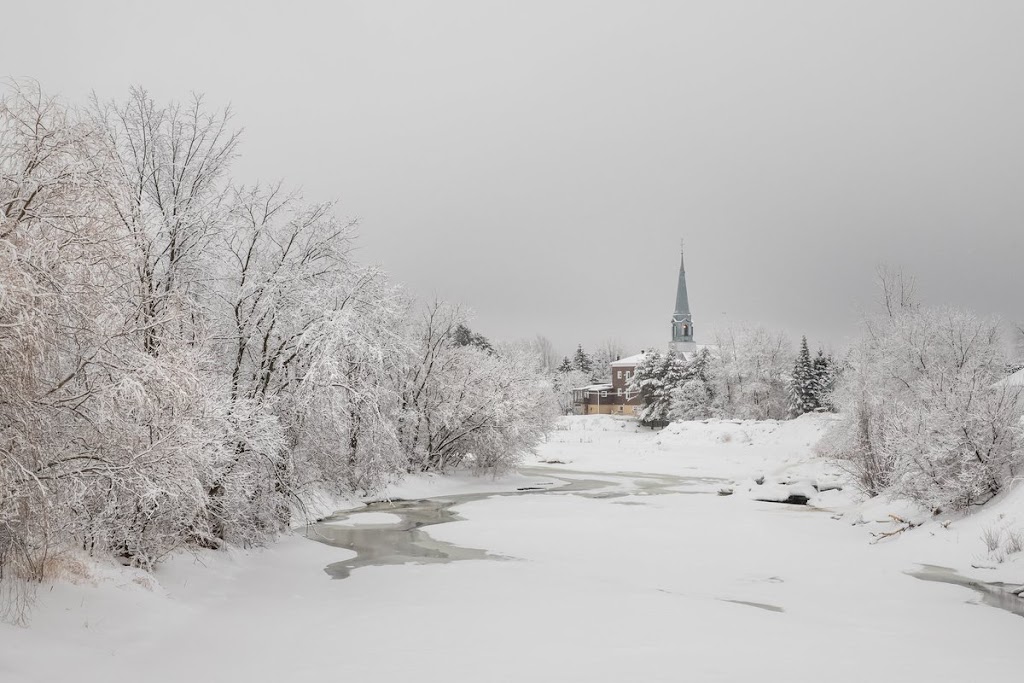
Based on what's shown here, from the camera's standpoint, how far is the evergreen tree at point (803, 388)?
66000mm

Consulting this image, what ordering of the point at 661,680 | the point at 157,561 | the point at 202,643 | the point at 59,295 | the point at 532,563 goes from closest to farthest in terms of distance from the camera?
the point at 59,295, the point at 661,680, the point at 202,643, the point at 157,561, the point at 532,563

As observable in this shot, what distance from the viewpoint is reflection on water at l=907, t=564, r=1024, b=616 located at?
12102 millimetres

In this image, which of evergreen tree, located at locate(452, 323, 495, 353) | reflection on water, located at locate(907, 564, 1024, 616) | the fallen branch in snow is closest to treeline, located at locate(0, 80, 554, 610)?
reflection on water, located at locate(907, 564, 1024, 616)

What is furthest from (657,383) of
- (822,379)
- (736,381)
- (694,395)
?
(822,379)

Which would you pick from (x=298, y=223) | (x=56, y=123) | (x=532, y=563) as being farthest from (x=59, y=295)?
(x=532, y=563)

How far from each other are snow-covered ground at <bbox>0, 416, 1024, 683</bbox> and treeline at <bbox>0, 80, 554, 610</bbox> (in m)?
1.16

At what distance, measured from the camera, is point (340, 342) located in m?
15.9

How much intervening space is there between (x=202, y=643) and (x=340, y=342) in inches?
297

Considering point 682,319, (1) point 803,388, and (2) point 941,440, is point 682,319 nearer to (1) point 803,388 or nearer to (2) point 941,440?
(1) point 803,388

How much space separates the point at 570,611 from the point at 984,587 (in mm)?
7595

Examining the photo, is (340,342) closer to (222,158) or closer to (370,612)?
(222,158)

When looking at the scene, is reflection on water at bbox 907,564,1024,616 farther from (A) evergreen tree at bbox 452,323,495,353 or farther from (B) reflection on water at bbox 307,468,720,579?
(A) evergreen tree at bbox 452,323,495,353

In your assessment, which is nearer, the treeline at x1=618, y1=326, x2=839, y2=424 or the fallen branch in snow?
the fallen branch in snow

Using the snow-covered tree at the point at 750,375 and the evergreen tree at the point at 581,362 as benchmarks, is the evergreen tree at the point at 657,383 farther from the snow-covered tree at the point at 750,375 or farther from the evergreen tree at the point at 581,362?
the evergreen tree at the point at 581,362
